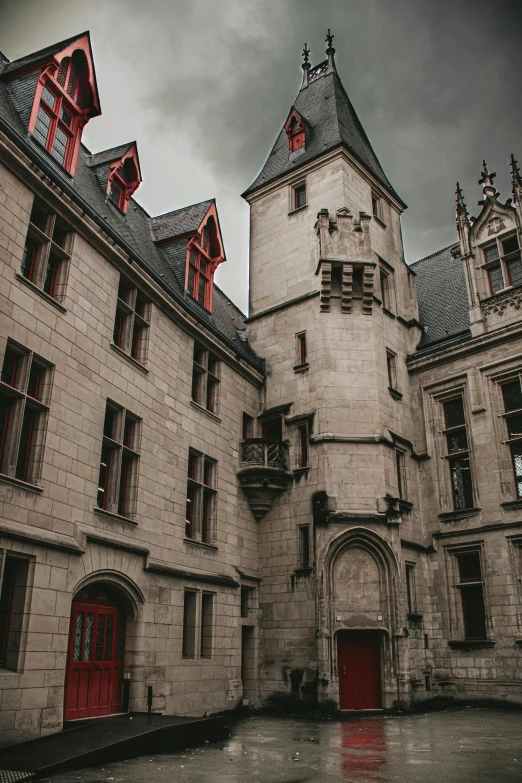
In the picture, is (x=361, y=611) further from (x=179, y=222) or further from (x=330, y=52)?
(x=330, y=52)

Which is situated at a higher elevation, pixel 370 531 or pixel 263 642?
pixel 370 531

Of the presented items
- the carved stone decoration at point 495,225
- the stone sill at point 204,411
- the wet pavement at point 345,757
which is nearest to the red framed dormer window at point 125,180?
the stone sill at point 204,411

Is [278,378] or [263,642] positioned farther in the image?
[278,378]

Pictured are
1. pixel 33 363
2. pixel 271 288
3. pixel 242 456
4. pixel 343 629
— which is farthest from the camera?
pixel 271 288

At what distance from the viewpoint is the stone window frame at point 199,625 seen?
16.4m

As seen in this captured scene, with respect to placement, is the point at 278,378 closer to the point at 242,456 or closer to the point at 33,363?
the point at 242,456

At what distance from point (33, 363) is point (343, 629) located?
10.8 metres

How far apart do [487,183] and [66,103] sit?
14.7 metres

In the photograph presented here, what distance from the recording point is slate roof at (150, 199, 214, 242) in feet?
68.1

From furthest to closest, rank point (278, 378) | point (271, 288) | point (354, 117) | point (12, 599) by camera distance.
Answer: point (354, 117), point (271, 288), point (278, 378), point (12, 599)

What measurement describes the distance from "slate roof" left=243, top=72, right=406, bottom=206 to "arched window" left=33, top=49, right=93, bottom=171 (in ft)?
33.9

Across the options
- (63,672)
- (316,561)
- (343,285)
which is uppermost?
(343,285)

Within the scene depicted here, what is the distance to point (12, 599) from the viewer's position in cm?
1158

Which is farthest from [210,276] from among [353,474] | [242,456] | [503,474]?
[503,474]
